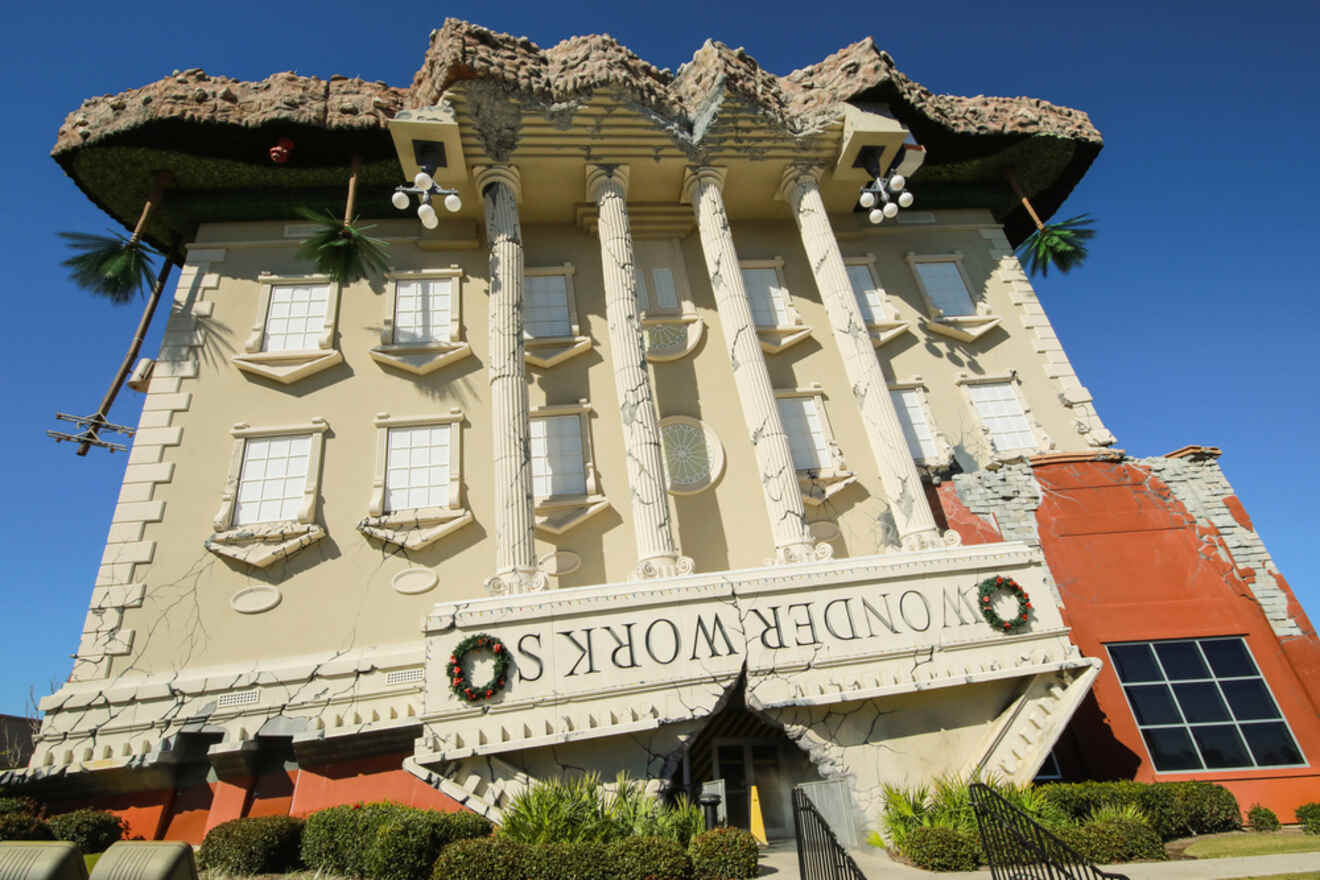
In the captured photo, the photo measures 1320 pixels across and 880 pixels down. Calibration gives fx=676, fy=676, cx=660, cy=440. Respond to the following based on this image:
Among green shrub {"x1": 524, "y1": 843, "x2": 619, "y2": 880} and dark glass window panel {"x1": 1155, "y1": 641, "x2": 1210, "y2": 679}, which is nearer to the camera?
green shrub {"x1": 524, "y1": 843, "x2": 619, "y2": 880}

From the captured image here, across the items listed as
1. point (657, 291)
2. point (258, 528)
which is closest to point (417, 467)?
point (258, 528)

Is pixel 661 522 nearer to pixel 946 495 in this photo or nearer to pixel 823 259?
pixel 946 495

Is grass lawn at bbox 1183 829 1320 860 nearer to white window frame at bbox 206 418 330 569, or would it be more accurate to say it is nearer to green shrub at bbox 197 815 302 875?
green shrub at bbox 197 815 302 875

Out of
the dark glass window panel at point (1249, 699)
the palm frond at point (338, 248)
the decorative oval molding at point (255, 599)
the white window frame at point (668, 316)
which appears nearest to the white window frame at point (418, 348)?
the palm frond at point (338, 248)

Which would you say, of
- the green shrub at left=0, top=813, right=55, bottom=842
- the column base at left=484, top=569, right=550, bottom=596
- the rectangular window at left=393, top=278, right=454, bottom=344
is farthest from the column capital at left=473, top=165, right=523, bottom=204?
the green shrub at left=0, top=813, right=55, bottom=842

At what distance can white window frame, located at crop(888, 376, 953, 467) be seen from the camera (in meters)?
17.4

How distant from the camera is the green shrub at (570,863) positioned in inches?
285

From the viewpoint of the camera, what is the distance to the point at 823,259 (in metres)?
17.4

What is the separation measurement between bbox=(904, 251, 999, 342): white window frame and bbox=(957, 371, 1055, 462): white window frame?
1391 mm

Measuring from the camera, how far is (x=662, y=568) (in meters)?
12.0

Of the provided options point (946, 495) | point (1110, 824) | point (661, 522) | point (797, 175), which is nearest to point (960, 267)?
point (797, 175)

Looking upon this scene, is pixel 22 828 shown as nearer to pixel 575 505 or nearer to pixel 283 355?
pixel 575 505

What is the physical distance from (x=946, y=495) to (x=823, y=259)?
6724mm

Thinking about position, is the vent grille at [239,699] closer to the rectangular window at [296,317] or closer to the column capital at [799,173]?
the rectangular window at [296,317]
